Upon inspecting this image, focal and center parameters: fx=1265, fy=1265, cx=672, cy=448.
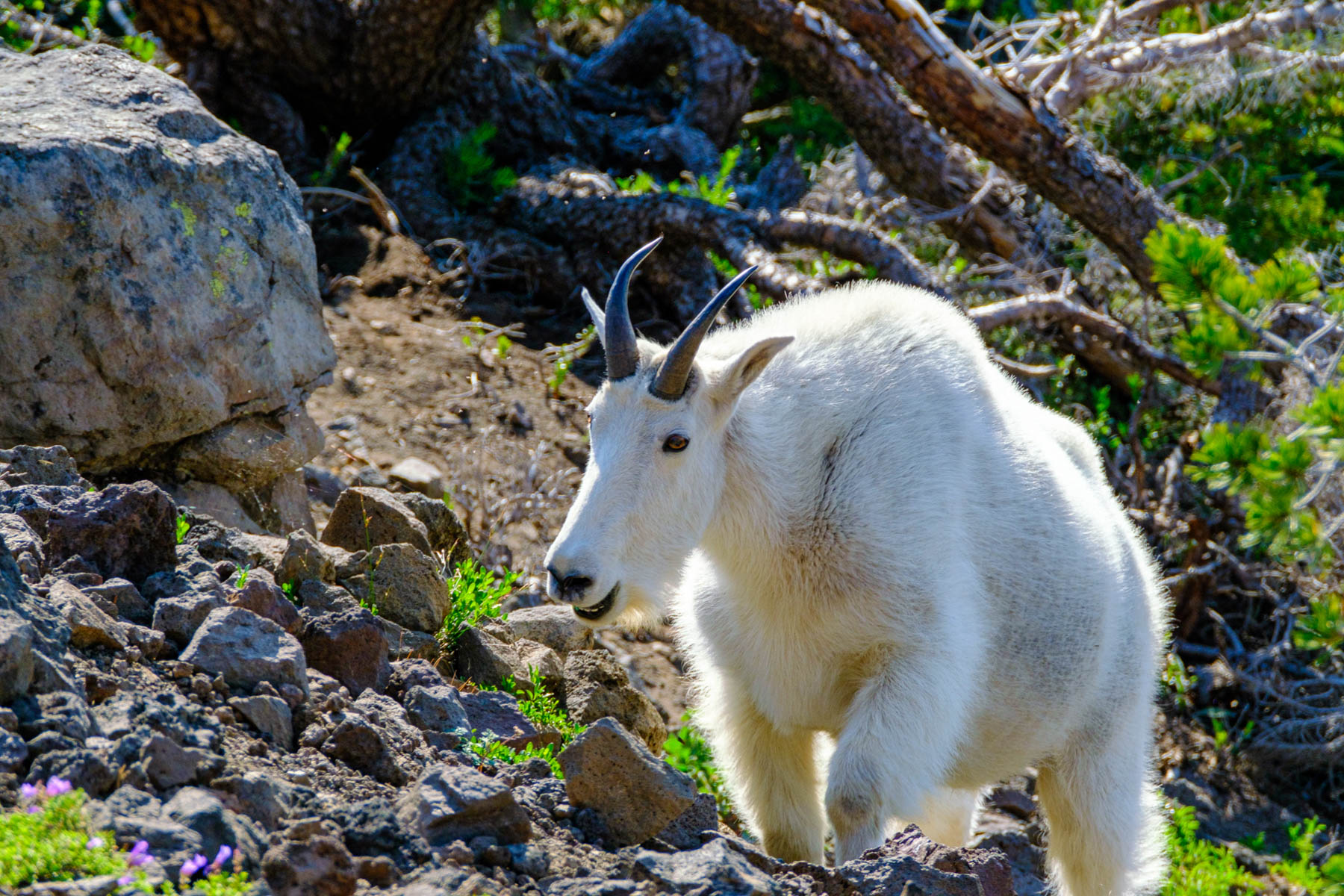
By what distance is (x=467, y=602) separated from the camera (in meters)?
4.81

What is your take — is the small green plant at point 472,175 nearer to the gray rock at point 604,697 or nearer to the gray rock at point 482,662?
the gray rock at point 604,697

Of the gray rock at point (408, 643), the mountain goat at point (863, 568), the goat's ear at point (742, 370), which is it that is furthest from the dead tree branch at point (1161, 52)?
the gray rock at point (408, 643)

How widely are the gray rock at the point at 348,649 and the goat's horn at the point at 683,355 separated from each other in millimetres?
1193

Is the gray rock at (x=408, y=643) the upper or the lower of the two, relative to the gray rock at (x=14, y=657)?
lower

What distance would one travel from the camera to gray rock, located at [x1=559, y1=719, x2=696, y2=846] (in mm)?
3320

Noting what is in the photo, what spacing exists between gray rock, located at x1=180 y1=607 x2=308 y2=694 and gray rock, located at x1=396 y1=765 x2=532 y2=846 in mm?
550

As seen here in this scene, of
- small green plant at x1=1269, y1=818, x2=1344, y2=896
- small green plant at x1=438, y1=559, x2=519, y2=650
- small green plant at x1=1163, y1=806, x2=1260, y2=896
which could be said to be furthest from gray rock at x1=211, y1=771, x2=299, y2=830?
small green plant at x1=1163, y1=806, x2=1260, y2=896

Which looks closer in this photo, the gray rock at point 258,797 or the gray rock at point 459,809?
the gray rock at point 258,797

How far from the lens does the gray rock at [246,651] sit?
3.34 meters

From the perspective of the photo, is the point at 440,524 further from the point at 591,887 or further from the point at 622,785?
the point at 591,887

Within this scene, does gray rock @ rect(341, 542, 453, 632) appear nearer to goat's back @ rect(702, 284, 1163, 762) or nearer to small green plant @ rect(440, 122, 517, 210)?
goat's back @ rect(702, 284, 1163, 762)

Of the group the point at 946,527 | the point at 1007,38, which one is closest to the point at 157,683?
the point at 946,527

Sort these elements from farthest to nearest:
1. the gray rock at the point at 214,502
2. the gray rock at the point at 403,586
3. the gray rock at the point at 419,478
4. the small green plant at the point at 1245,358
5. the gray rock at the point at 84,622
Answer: the gray rock at the point at 419,478 → the gray rock at the point at 214,502 → the gray rock at the point at 403,586 → the small green plant at the point at 1245,358 → the gray rock at the point at 84,622

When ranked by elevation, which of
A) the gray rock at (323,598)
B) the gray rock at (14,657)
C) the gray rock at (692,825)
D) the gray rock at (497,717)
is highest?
the gray rock at (14,657)
